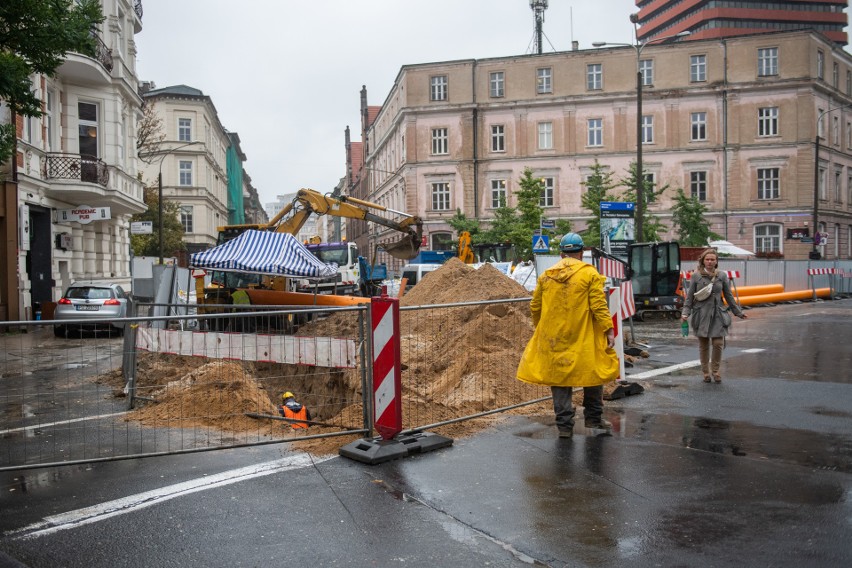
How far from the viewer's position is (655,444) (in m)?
6.80

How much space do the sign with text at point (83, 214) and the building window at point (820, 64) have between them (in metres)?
45.8

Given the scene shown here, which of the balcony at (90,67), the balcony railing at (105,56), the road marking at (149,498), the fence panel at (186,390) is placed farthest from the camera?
the balcony railing at (105,56)

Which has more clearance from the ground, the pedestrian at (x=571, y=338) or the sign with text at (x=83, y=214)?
the sign with text at (x=83, y=214)

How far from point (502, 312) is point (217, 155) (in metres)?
71.7

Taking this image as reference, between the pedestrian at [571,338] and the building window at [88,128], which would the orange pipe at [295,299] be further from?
the building window at [88,128]

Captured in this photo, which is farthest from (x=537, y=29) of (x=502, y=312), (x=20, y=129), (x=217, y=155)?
(x=502, y=312)

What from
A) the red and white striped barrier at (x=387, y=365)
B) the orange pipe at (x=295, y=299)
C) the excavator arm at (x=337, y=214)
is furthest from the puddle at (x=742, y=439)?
the excavator arm at (x=337, y=214)

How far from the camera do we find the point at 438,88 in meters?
54.2

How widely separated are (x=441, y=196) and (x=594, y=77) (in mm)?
13232

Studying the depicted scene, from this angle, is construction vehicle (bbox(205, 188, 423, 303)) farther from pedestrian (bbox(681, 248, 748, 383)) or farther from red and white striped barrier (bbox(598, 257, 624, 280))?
pedestrian (bbox(681, 248, 748, 383))

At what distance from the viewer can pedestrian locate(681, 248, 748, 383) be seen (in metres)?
10.3

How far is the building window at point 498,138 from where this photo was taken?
176 ft

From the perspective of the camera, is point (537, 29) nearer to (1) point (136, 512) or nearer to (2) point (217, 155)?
(2) point (217, 155)

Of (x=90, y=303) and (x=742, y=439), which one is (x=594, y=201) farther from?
(x=742, y=439)
